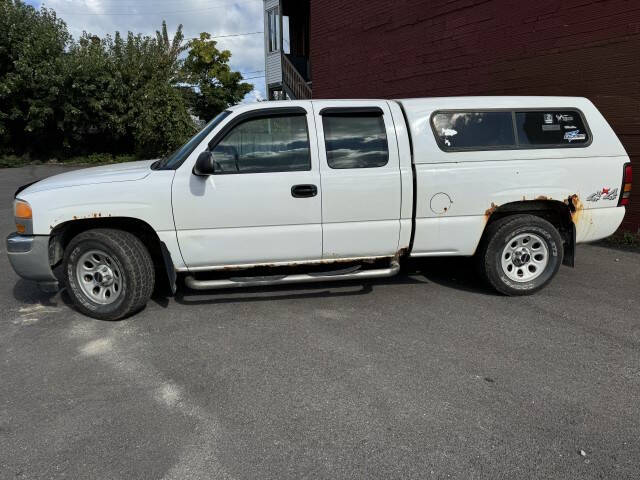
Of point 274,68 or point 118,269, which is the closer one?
point 118,269

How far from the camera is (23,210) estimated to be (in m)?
4.09

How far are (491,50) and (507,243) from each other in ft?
17.2

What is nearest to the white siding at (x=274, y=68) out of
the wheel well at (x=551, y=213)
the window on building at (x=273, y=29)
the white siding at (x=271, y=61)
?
the white siding at (x=271, y=61)

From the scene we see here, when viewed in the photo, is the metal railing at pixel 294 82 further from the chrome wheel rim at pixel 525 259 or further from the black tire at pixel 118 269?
the black tire at pixel 118 269

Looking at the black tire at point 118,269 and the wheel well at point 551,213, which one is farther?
the wheel well at point 551,213

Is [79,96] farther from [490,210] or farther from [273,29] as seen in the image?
[490,210]

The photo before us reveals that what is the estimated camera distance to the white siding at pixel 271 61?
20.1 meters

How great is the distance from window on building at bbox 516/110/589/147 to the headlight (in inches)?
184

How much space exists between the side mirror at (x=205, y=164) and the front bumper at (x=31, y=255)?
152 cm

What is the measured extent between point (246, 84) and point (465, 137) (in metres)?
28.7

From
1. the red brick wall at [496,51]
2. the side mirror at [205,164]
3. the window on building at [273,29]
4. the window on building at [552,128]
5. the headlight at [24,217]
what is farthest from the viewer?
the window on building at [273,29]

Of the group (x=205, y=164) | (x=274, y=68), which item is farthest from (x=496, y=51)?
(x=274, y=68)

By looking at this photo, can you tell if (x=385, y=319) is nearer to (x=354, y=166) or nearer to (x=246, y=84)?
(x=354, y=166)

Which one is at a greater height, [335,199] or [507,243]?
[335,199]
